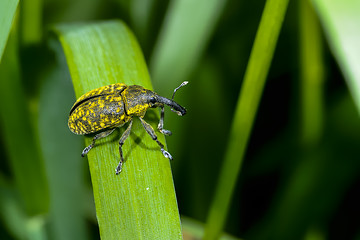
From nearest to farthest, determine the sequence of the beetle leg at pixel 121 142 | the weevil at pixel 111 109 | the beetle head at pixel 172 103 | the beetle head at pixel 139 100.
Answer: the beetle leg at pixel 121 142 → the weevil at pixel 111 109 → the beetle head at pixel 139 100 → the beetle head at pixel 172 103

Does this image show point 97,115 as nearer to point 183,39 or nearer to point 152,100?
point 152,100

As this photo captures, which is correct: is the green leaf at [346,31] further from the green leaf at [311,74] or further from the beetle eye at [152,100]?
the green leaf at [311,74]

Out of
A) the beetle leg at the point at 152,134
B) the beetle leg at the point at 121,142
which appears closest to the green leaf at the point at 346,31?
the beetle leg at the point at 152,134

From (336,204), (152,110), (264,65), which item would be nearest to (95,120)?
(152,110)

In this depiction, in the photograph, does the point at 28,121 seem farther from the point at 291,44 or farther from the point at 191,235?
the point at 291,44

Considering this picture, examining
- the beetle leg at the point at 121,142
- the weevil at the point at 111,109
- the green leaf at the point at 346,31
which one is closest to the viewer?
the green leaf at the point at 346,31

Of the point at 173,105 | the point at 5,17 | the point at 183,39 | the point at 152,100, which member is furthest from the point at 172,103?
the point at 5,17

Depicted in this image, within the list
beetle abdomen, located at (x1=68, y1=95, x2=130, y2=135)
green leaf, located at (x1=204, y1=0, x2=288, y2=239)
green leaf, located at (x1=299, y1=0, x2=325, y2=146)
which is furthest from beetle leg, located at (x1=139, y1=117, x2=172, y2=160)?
green leaf, located at (x1=299, y1=0, x2=325, y2=146)

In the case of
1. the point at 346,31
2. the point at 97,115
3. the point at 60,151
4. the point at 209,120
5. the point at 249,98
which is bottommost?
the point at 60,151
